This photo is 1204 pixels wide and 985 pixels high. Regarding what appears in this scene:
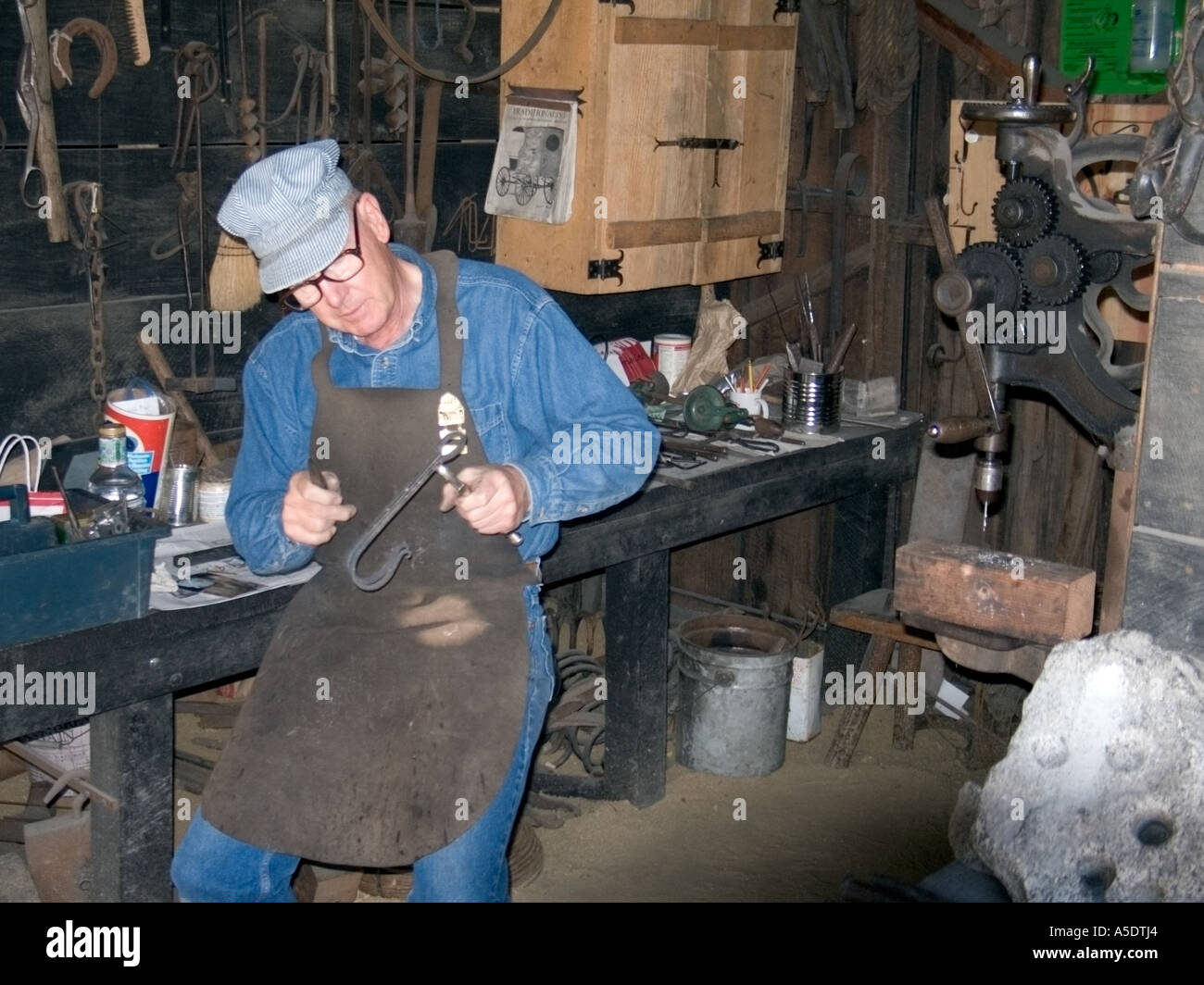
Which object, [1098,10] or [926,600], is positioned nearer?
[926,600]

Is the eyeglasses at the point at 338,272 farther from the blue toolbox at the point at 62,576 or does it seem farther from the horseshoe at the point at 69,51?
the horseshoe at the point at 69,51

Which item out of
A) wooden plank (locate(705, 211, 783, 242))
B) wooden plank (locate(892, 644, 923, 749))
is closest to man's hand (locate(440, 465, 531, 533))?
wooden plank (locate(705, 211, 783, 242))

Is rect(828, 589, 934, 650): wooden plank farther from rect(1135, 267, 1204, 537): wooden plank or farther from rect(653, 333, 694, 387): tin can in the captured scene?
rect(1135, 267, 1204, 537): wooden plank

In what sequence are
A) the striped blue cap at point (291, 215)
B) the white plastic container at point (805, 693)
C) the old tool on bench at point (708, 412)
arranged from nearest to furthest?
the striped blue cap at point (291, 215), the old tool on bench at point (708, 412), the white plastic container at point (805, 693)

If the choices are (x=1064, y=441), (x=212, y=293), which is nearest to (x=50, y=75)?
(x=212, y=293)

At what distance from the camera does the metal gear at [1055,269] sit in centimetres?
272

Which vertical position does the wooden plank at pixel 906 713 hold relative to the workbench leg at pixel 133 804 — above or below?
below

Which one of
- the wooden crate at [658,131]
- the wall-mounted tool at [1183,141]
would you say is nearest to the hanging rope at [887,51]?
the wooden crate at [658,131]

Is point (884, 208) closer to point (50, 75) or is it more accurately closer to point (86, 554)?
point (50, 75)

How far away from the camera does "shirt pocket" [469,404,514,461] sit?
2963 millimetres

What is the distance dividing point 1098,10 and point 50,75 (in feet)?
10.1

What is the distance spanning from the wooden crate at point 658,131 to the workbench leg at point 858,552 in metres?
0.98

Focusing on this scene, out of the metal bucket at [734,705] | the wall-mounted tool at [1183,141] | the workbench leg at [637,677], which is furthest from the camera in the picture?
the metal bucket at [734,705]

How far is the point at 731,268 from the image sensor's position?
16.7ft
